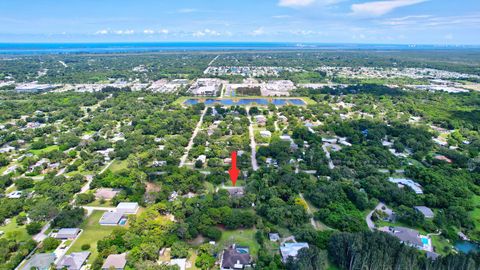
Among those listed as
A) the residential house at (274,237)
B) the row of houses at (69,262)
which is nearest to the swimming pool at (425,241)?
the residential house at (274,237)

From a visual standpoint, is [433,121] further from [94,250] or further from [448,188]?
[94,250]

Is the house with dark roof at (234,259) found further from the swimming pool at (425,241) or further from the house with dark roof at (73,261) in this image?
the swimming pool at (425,241)

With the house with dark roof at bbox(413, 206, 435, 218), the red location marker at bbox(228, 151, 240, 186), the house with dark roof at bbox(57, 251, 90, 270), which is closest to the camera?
the house with dark roof at bbox(57, 251, 90, 270)

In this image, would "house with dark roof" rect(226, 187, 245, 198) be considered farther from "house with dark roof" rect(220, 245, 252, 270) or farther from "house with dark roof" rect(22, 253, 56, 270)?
"house with dark roof" rect(22, 253, 56, 270)

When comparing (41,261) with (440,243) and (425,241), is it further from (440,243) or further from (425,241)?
(440,243)

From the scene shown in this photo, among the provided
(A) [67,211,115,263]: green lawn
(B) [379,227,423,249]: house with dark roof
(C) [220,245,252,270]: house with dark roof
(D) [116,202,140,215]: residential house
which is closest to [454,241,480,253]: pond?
(B) [379,227,423,249]: house with dark roof

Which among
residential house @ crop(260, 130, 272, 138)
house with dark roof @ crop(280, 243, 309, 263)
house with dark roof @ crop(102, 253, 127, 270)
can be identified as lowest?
house with dark roof @ crop(280, 243, 309, 263)

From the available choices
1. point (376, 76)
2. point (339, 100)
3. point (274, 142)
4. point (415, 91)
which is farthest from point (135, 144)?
point (376, 76)
